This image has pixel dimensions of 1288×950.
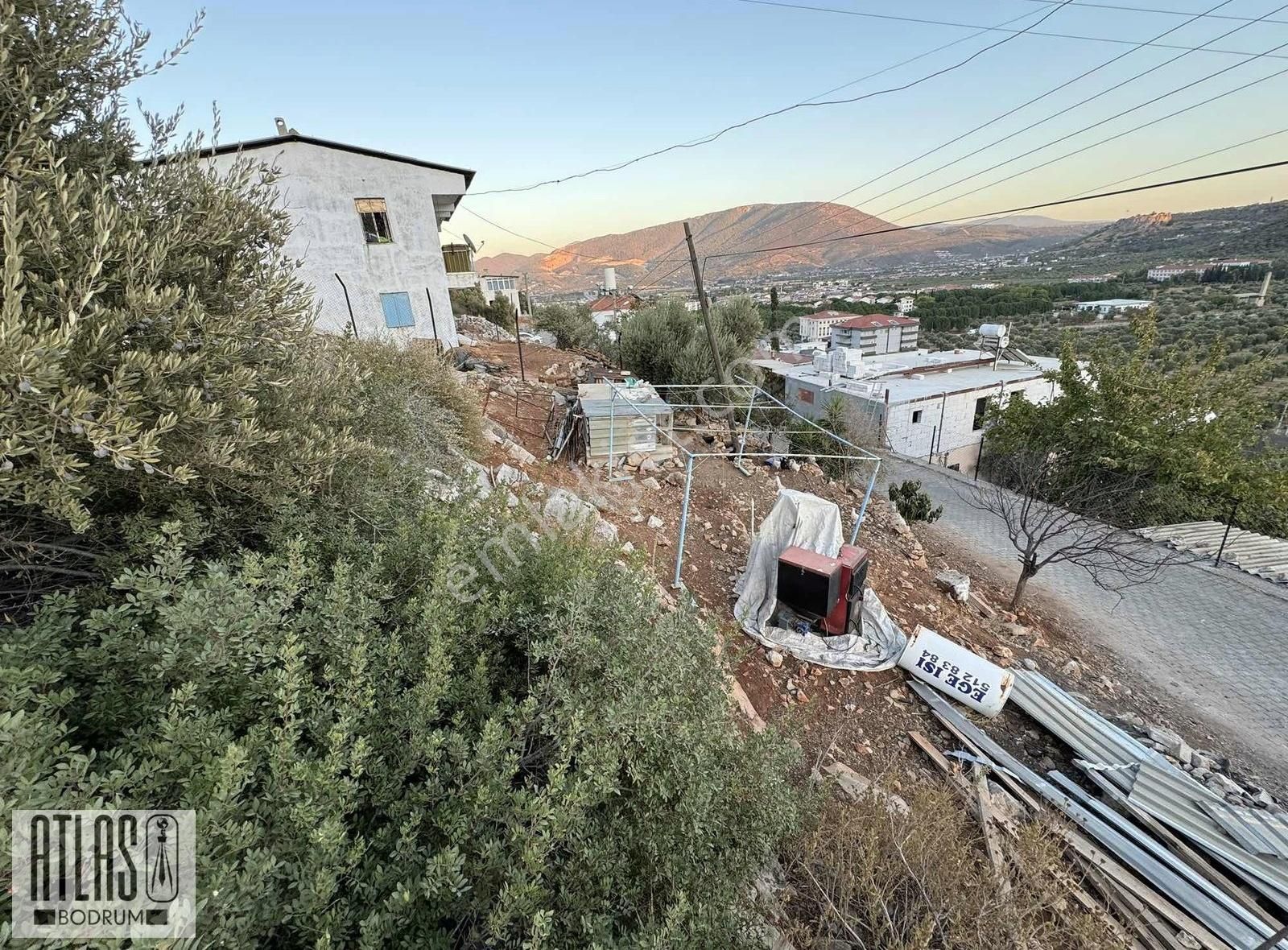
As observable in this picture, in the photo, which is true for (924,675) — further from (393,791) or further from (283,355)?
(283,355)

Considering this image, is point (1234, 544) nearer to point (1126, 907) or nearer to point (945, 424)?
point (945, 424)

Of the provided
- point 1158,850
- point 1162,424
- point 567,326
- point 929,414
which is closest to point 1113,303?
point 929,414

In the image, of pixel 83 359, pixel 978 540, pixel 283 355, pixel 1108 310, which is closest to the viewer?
pixel 83 359

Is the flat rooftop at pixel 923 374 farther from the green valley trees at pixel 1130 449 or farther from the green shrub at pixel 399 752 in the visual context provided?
the green shrub at pixel 399 752

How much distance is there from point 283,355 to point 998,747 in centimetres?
675

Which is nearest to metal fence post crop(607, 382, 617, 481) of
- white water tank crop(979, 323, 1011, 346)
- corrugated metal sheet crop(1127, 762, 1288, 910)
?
A: corrugated metal sheet crop(1127, 762, 1288, 910)

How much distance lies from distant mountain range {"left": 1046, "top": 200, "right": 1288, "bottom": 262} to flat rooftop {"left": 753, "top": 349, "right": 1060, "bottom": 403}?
→ 36.5ft

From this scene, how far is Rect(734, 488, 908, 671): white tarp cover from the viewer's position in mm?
5684

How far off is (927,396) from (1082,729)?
15.9 metres

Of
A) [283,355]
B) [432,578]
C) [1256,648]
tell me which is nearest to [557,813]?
[432,578]

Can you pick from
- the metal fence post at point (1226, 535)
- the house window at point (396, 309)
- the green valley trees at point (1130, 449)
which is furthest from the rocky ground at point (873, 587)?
the metal fence post at point (1226, 535)

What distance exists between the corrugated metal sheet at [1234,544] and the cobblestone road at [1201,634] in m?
0.44

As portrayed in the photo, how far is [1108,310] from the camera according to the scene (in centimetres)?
3281

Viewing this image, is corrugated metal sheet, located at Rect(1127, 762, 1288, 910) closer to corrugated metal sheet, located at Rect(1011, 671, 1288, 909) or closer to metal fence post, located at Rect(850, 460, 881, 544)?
corrugated metal sheet, located at Rect(1011, 671, 1288, 909)
